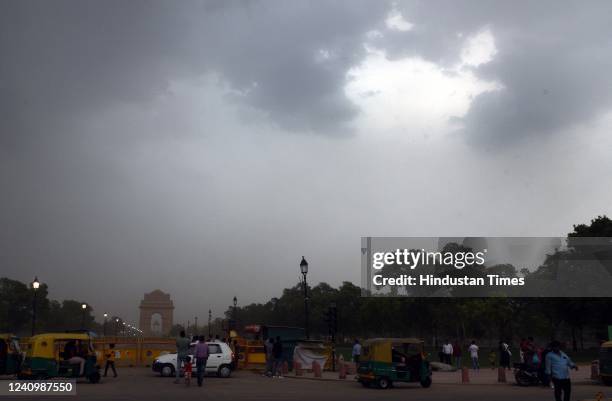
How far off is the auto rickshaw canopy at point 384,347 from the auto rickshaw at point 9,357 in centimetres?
1283

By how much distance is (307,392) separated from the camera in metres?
19.1

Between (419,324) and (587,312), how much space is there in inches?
918

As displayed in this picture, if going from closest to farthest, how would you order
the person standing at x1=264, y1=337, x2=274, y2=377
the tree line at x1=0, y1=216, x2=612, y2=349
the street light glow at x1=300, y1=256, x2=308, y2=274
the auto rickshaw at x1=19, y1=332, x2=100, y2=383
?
1. the auto rickshaw at x1=19, y1=332, x2=100, y2=383
2. the person standing at x1=264, y1=337, x2=274, y2=377
3. the street light glow at x1=300, y1=256, x2=308, y2=274
4. the tree line at x1=0, y1=216, x2=612, y2=349

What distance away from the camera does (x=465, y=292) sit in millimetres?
70188

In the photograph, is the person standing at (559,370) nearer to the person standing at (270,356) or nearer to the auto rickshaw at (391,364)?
the auto rickshaw at (391,364)

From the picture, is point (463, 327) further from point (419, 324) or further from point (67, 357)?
point (67, 357)

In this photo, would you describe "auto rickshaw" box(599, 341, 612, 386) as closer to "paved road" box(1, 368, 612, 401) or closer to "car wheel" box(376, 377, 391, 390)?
"paved road" box(1, 368, 612, 401)

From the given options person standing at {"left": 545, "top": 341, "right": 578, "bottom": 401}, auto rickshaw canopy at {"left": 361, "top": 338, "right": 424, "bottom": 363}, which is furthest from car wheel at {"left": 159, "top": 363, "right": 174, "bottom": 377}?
person standing at {"left": 545, "top": 341, "right": 578, "bottom": 401}

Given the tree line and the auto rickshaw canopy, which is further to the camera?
the tree line

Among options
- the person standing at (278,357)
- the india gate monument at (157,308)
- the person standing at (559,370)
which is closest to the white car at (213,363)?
the person standing at (278,357)

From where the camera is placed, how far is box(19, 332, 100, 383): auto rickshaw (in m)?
21.0

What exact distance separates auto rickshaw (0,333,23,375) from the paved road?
11.6ft

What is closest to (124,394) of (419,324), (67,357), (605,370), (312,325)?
(67,357)

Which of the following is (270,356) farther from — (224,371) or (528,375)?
(528,375)
